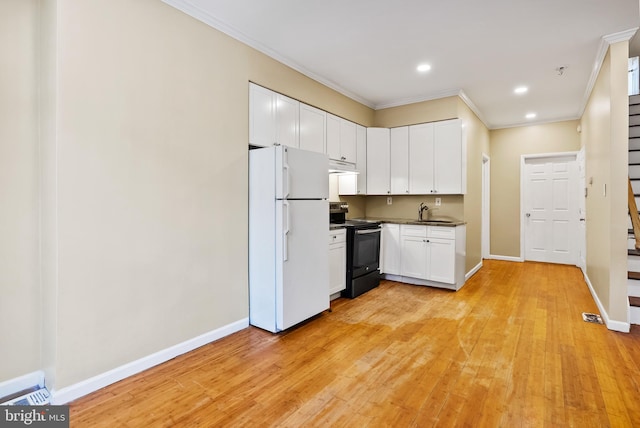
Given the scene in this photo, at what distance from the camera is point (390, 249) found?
188 inches

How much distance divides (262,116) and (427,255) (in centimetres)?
292

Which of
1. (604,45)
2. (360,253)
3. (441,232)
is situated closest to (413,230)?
(441,232)

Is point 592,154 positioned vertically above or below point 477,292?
above

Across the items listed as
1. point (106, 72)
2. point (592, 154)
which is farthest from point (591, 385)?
point (106, 72)

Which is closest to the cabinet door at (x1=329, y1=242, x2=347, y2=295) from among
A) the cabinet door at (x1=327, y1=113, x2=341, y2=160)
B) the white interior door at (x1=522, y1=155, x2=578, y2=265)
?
the cabinet door at (x1=327, y1=113, x2=341, y2=160)

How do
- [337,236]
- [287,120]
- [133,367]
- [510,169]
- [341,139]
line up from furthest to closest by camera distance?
[510,169] → [341,139] → [337,236] → [287,120] → [133,367]

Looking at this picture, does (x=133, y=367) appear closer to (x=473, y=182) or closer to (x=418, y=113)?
(x=418, y=113)

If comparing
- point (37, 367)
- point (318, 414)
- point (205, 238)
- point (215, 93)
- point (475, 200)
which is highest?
point (215, 93)

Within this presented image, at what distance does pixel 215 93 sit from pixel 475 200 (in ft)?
14.5

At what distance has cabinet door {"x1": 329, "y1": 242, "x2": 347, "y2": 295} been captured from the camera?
12.4 ft

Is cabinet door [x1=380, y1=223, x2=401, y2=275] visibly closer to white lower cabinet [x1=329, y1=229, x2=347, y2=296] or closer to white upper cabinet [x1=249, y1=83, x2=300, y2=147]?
white lower cabinet [x1=329, y1=229, x2=347, y2=296]

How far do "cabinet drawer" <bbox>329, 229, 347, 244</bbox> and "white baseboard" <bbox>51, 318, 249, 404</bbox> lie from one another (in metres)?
1.39

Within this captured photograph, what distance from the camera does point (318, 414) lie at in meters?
1.84

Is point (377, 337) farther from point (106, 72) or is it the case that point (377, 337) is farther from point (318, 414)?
point (106, 72)
